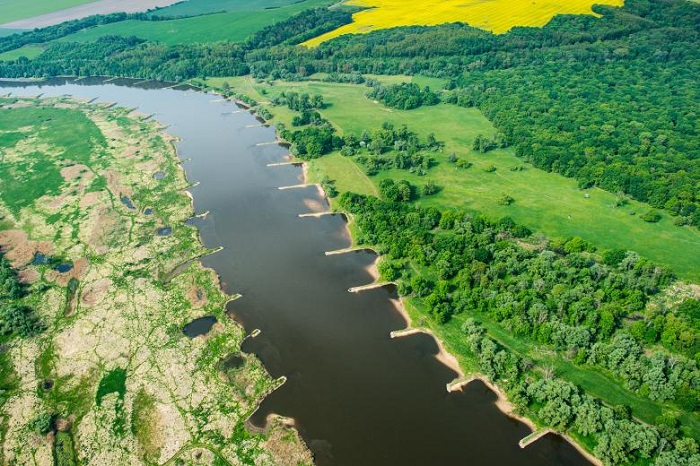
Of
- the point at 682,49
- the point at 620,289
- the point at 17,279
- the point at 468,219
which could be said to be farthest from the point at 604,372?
the point at 682,49

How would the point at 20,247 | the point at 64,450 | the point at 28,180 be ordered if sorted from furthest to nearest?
the point at 28,180 → the point at 20,247 → the point at 64,450

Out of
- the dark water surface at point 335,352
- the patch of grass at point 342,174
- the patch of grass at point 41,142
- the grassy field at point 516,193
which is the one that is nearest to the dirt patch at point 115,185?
the patch of grass at point 41,142

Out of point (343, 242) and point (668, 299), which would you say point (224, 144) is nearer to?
point (343, 242)

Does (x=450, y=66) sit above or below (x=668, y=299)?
above

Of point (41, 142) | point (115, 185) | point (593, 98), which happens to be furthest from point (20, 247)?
point (593, 98)

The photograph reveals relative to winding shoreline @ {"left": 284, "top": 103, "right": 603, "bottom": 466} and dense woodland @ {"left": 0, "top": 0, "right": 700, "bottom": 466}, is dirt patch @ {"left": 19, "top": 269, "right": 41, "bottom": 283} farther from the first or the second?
winding shoreline @ {"left": 284, "top": 103, "right": 603, "bottom": 466}

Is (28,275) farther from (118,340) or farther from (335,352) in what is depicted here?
(335,352)

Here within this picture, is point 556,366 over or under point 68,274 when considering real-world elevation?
under

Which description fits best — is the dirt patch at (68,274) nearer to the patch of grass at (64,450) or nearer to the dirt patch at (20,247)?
the dirt patch at (20,247)
